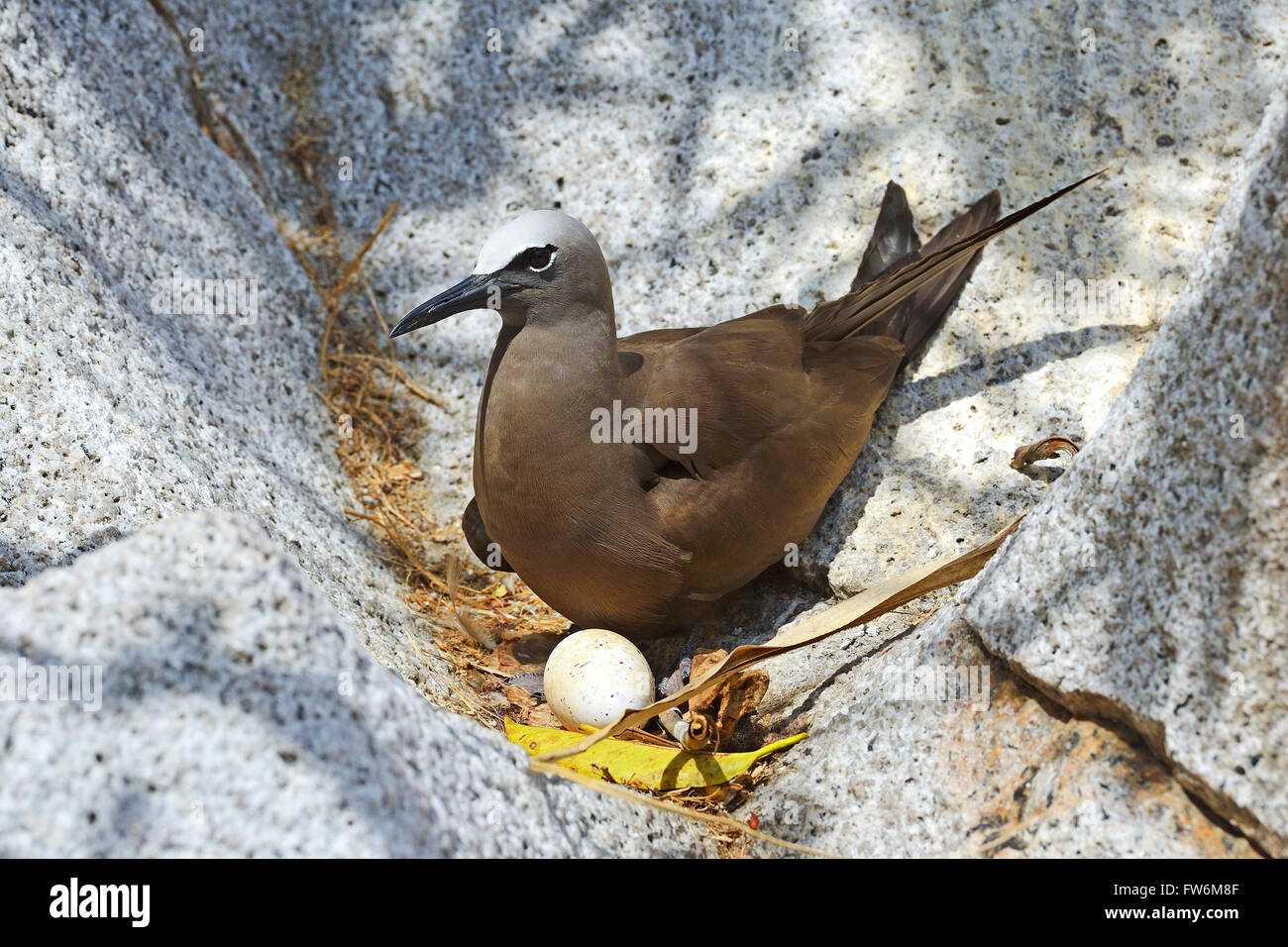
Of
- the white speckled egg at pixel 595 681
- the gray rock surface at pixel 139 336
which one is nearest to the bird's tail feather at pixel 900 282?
the white speckled egg at pixel 595 681

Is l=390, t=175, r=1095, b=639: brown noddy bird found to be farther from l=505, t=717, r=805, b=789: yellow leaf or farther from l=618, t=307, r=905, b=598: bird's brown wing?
l=505, t=717, r=805, b=789: yellow leaf

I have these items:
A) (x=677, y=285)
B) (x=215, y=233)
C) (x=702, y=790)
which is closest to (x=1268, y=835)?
(x=702, y=790)

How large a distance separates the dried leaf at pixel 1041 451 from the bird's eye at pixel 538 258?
154 cm

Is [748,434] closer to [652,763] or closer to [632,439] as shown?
[632,439]

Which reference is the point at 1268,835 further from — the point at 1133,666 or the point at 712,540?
the point at 712,540

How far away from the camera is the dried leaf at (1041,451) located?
11.1 ft

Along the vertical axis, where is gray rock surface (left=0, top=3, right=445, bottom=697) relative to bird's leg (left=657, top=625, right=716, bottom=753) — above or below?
above

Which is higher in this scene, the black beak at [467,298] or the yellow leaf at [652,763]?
the black beak at [467,298]

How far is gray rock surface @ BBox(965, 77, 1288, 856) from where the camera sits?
1.89m

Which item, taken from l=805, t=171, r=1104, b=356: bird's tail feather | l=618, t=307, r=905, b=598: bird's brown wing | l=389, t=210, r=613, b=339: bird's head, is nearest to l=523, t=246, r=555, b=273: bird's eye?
l=389, t=210, r=613, b=339: bird's head

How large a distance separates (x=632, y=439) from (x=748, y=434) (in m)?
0.36

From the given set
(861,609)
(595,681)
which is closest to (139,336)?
(595,681)

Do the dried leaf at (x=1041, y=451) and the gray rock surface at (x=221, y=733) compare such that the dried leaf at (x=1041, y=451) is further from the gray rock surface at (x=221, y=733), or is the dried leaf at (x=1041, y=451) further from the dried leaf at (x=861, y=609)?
the gray rock surface at (x=221, y=733)

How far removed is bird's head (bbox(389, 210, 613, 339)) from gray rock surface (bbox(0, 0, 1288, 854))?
2.77 ft
